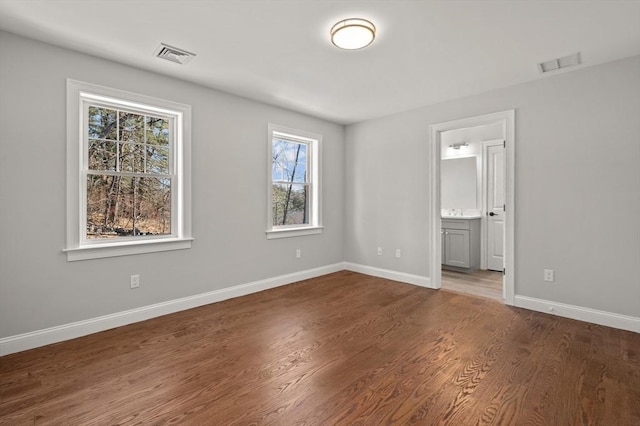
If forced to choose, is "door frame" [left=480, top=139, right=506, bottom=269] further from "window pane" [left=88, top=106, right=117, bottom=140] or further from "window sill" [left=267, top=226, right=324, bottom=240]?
"window pane" [left=88, top=106, right=117, bottom=140]

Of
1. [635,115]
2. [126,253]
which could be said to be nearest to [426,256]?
[635,115]

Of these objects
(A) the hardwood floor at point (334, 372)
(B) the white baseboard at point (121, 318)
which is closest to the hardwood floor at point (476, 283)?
(A) the hardwood floor at point (334, 372)

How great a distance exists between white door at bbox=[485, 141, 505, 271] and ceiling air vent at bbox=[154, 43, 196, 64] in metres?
4.79

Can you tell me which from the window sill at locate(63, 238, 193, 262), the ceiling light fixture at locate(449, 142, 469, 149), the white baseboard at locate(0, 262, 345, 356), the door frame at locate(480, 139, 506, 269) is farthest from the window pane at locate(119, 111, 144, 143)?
the door frame at locate(480, 139, 506, 269)

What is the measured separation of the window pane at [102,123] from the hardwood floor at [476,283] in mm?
4321

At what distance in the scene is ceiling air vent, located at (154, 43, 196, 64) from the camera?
2.73 m

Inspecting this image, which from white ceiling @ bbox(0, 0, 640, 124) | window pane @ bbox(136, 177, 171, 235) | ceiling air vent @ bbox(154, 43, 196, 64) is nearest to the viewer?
white ceiling @ bbox(0, 0, 640, 124)

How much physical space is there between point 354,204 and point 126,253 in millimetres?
3379

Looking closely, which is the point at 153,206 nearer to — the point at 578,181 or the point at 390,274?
the point at 390,274

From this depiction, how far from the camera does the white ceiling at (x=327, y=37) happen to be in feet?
7.14

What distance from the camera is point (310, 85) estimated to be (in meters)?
3.60

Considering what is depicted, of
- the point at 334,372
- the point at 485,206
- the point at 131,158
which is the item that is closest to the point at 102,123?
the point at 131,158

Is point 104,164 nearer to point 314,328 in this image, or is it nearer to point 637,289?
point 314,328

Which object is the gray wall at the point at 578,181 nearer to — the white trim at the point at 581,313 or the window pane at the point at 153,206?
the white trim at the point at 581,313
